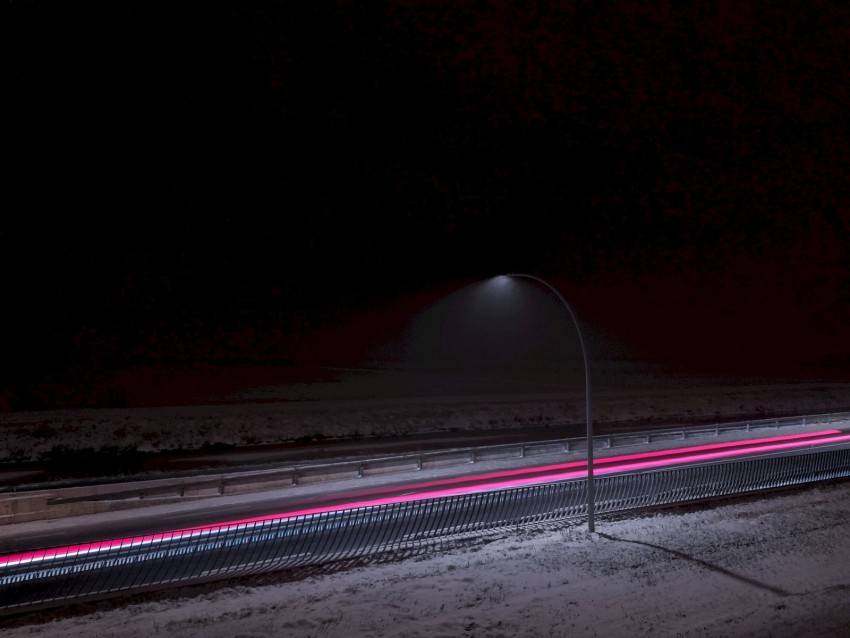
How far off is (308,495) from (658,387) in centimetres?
4234

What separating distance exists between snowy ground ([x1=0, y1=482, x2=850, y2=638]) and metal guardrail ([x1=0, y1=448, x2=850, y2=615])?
1.43ft

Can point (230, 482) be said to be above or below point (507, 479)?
above

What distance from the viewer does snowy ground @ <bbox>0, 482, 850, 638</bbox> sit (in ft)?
38.4

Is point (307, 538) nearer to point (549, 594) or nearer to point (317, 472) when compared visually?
point (549, 594)

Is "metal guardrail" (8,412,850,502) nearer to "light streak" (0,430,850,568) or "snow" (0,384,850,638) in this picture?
"light streak" (0,430,850,568)

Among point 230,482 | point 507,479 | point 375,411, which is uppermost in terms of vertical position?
point 375,411

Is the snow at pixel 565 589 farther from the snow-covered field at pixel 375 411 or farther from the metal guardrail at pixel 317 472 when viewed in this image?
the snow-covered field at pixel 375 411

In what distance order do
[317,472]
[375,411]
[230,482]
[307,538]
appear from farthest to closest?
[375,411]
[317,472]
[230,482]
[307,538]

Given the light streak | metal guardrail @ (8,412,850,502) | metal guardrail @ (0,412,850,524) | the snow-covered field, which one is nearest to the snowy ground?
the light streak

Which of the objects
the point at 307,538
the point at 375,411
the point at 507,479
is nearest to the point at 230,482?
the point at 307,538

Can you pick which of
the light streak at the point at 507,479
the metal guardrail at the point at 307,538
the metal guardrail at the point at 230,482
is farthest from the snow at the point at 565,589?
the light streak at the point at 507,479

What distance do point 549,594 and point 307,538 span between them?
561 centimetres

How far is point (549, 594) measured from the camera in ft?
43.8

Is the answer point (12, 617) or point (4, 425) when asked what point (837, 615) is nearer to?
point (12, 617)
